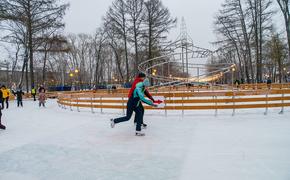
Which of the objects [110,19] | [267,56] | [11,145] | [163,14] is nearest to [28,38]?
[110,19]

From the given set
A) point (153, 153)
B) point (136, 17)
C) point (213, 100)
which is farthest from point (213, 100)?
point (136, 17)

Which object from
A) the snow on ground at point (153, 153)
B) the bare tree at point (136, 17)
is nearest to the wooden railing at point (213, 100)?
the snow on ground at point (153, 153)

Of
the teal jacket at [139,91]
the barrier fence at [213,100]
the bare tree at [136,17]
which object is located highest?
the bare tree at [136,17]

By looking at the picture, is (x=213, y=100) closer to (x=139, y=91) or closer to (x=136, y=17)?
(x=139, y=91)

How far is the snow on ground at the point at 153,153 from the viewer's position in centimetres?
356

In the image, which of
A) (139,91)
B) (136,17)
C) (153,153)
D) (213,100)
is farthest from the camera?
(136,17)

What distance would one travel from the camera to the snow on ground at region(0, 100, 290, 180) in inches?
140

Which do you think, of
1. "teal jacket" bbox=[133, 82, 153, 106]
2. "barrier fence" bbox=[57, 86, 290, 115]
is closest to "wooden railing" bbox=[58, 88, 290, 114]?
"barrier fence" bbox=[57, 86, 290, 115]

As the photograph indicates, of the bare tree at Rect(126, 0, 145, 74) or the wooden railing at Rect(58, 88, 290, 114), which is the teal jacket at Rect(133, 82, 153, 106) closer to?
the wooden railing at Rect(58, 88, 290, 114)

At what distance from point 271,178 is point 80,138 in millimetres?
4433

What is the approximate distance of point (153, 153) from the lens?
458cm

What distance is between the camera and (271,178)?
3.24 meters

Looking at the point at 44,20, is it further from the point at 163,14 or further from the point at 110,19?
the point at 163,14

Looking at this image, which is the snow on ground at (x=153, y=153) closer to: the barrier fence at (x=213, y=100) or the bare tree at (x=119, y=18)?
the barrier fence at (x=213, y=100)
